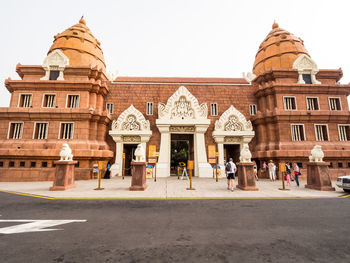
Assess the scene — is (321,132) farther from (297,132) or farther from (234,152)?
(234,152)

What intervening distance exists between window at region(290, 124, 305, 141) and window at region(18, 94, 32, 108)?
26017 millimetres

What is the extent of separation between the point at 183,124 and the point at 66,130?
11.3 meters

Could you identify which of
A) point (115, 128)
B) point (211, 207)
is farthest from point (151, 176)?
point (211, 207)

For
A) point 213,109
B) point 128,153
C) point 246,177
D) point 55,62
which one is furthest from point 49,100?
point 246,177

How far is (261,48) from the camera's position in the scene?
2219cm

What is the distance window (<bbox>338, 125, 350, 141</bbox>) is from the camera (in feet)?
54.4

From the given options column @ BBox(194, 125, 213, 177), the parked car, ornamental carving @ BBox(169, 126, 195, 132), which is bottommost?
the parked car

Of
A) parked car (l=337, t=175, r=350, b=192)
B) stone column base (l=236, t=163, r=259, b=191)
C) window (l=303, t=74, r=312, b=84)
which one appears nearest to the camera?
parked car (l=337, t=175, r=350, b=192)

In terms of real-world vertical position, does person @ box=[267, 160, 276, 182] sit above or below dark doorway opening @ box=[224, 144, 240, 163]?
below

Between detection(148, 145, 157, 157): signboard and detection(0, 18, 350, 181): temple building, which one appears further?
detection(148, 145, 157, 157): signboard

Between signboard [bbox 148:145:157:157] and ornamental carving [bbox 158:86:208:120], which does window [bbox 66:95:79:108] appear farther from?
signboard [bbox 148:145:157:157]

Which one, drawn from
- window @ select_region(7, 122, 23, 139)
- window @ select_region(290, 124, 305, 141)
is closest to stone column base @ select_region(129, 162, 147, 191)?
window @ select_region(7, 122, 23, 139)

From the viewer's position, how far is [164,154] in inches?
667

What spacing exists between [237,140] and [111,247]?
1711cm
